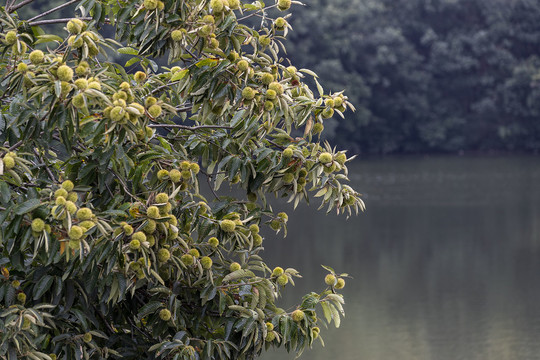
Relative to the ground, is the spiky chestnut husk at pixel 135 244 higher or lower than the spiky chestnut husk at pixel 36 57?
lower

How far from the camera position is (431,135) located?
29.5 meters

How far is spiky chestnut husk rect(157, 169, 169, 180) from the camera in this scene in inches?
96.0

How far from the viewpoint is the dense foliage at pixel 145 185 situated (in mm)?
2139

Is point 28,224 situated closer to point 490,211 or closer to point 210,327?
point 210,327

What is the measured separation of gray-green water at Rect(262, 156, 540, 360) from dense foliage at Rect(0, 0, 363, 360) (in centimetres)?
537

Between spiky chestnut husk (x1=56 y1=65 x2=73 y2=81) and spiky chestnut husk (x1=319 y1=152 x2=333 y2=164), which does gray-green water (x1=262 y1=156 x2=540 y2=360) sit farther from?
spiky chestnut husk (x1=56 y1=65 x2=73 y2=81)

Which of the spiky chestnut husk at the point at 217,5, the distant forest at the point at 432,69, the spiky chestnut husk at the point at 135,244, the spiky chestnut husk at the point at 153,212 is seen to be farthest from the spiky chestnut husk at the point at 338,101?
the distant forest at the point at 432,69

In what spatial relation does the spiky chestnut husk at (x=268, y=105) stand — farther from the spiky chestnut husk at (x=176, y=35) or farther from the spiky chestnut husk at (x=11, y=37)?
the spiky chestnut husk at (x=11, y=37)

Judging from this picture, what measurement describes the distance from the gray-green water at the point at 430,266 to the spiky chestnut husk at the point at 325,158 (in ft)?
18.0

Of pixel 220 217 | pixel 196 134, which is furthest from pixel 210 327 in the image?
pixel 196 134

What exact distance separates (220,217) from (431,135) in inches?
1079

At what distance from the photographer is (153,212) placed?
2.20 meters

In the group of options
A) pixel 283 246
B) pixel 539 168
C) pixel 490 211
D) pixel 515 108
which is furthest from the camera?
pixel 515 108

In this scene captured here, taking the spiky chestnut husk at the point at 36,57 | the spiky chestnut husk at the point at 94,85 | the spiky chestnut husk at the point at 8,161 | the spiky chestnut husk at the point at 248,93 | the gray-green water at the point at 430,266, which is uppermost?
the spiky chestnut husk at the point at 36,57
